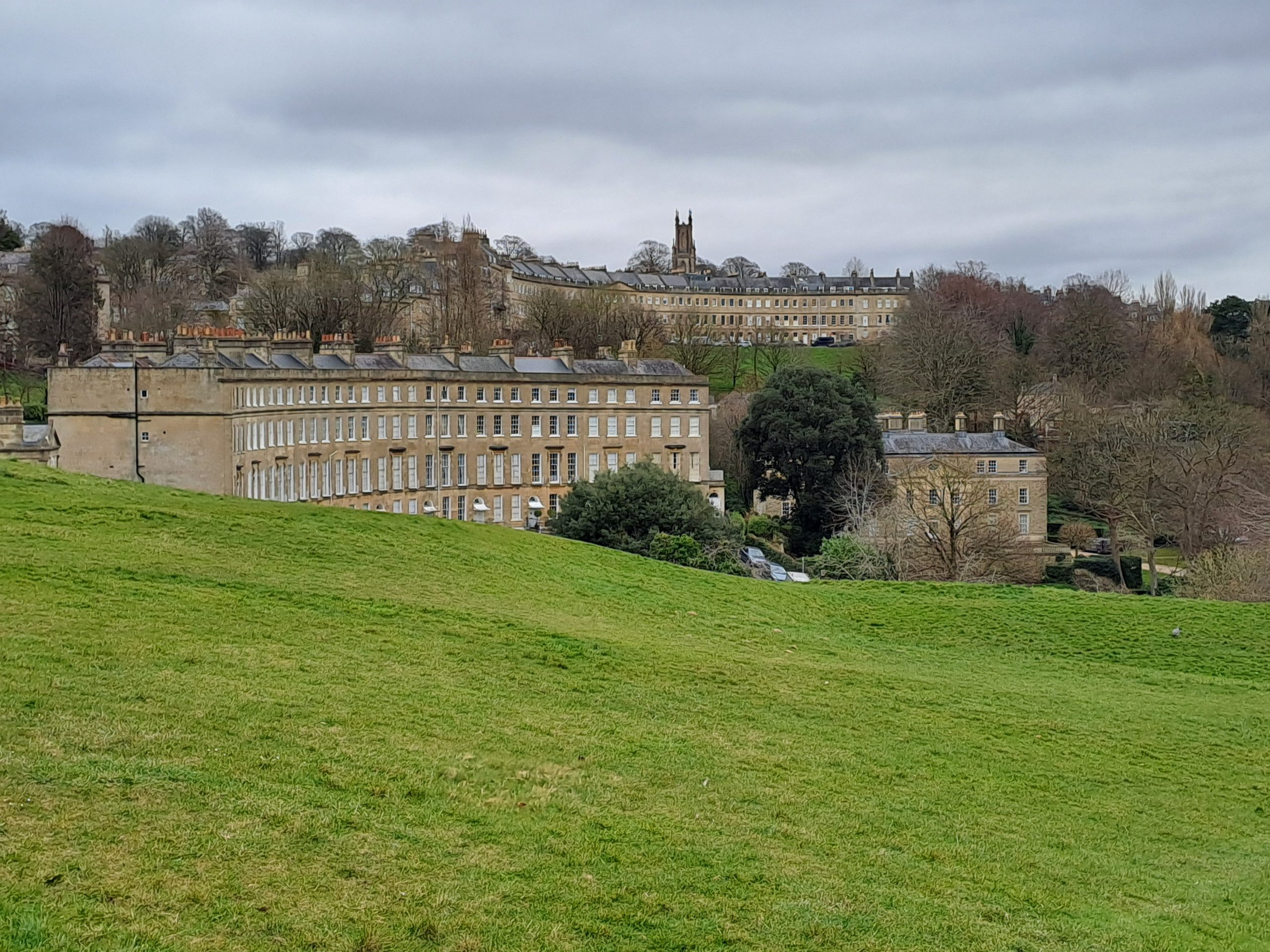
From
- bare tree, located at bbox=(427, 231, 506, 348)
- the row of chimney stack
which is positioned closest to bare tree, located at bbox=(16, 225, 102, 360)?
bare tree, located at bbox=(427, 231, 506, 348)

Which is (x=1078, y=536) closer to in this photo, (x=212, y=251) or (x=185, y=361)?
(x=185, y=361)

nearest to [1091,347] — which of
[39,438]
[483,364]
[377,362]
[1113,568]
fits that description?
[1113,568]

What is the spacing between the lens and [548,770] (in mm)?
12703

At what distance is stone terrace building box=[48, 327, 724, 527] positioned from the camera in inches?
1828

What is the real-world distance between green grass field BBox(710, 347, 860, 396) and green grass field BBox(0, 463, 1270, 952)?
7163 centimetres

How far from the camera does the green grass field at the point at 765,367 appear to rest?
4213 inches

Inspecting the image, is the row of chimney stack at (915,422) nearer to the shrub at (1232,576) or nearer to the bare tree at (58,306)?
the shrub at (1232,576)

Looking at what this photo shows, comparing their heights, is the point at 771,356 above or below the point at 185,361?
above

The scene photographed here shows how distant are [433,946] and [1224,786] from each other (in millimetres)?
11609

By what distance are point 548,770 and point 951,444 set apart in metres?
60.8

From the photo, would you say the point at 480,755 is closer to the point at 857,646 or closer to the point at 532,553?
the point at 857,646

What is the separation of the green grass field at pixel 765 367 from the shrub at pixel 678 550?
172 feet

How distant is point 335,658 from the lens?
16.1 meters

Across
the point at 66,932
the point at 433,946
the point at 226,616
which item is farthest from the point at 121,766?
A: the point at 226,616
